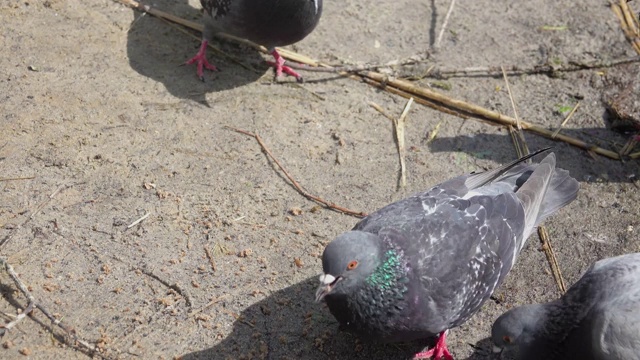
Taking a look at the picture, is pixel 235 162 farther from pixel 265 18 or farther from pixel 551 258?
pixel 551 258

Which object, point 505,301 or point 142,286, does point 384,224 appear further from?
point 142,286

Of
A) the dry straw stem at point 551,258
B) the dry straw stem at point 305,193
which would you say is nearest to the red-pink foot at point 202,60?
the dry straw stem at point 305,193

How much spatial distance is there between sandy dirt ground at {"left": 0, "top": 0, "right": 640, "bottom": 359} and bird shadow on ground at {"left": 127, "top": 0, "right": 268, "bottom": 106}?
18 mm

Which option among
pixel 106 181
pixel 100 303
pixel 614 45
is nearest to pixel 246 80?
pixel 106 181

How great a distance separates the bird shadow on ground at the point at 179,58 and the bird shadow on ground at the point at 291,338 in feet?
6.93

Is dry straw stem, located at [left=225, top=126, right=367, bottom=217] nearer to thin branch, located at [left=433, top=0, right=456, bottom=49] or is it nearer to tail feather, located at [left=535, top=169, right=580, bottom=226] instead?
tail feather, located at [left=535, top=169, right=580, bottom=226]

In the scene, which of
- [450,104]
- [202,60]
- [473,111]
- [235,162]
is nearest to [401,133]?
[450,104]

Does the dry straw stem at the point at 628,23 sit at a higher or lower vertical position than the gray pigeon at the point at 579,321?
higher

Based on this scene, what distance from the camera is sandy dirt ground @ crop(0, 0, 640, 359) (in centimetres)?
443

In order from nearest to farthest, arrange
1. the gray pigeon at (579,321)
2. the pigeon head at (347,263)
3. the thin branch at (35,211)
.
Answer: the pigeon head at (347,263) < the gray pigeon at (579,321) < the thin branch at (35,211)

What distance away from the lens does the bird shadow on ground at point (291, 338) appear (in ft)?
14.1

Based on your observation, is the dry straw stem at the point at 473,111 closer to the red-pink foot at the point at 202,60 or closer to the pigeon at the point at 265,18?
the pigeon at the point at 265,18

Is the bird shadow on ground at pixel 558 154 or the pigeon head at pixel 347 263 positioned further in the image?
the bird shadow on ground at pixel 558 154

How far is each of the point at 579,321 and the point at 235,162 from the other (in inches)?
104
